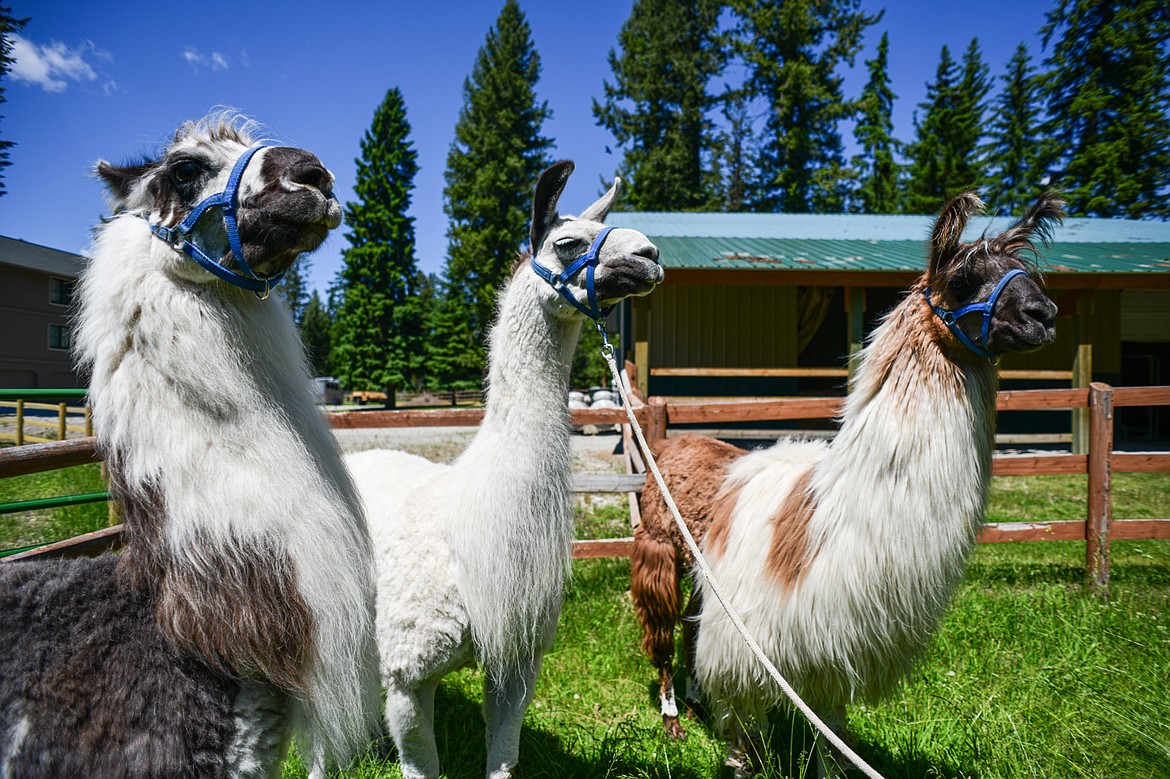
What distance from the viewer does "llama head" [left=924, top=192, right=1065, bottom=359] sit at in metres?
2.14

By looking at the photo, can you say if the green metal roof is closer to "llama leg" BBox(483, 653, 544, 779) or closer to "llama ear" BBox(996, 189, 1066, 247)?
"llama ear" BBox(996, 189, 1066, 247)

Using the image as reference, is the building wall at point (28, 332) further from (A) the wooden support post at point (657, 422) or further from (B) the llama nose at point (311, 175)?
(B) the llama nose at point (311, 175)

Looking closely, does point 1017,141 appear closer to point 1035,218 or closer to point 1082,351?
point 1082,351

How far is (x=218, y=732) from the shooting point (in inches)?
51.4

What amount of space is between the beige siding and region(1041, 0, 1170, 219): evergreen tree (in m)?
17.7

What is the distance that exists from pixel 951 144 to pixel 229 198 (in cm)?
3176

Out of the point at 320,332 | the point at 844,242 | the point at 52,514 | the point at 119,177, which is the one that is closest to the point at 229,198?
the point at 119,177

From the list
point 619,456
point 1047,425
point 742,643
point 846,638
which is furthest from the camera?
point 1047,425

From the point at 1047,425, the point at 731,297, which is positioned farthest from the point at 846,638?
the point at 1047,425

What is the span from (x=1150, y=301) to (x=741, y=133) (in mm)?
20286

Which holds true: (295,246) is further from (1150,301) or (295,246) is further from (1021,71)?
(1021,71)

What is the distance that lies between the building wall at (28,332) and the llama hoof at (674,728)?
22.8m

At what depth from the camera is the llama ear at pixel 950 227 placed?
234 centimetres

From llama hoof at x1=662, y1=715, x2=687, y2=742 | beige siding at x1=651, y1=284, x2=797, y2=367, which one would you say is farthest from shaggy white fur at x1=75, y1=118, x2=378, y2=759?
beige siding at x1=651, y1=284, x2=797, y2=367
